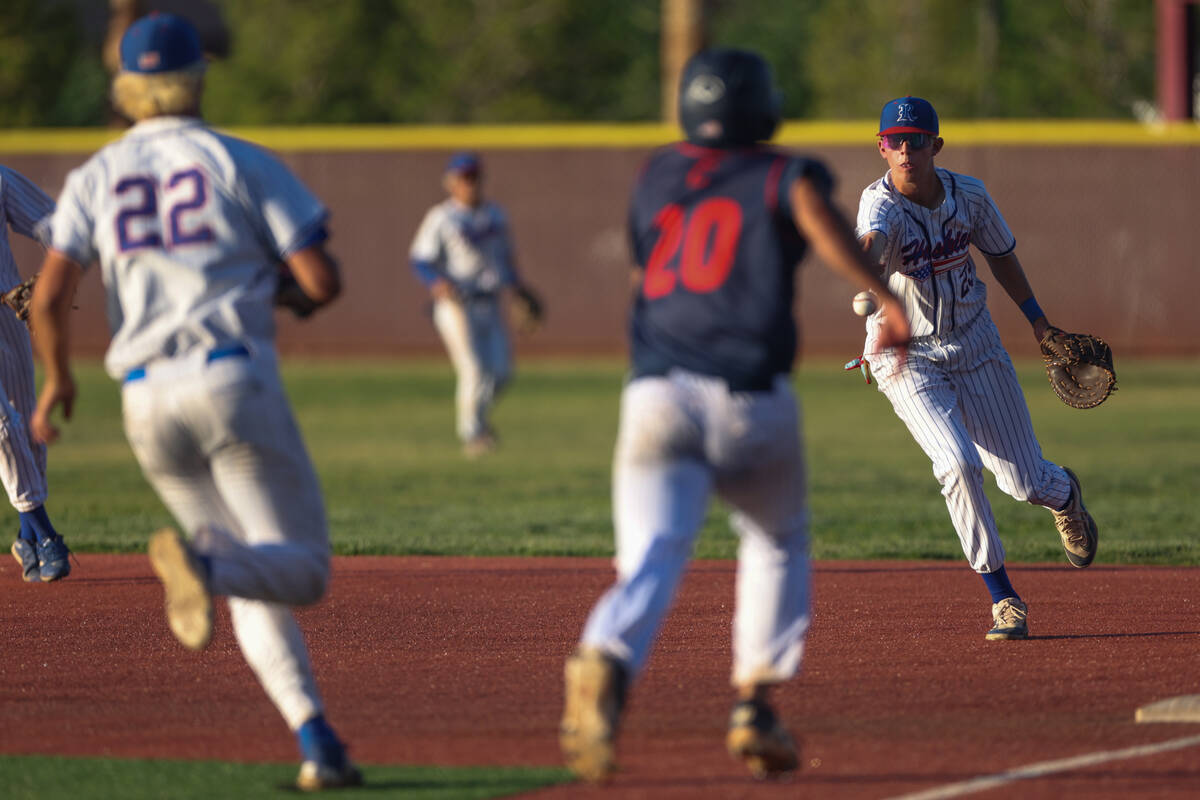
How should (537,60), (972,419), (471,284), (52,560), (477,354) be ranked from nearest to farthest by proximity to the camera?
(972,419) → (52,560) → (477,354) → (471,284) → (537,60)

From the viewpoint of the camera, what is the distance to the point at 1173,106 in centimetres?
2791

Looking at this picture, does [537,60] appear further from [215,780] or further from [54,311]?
[215,780]

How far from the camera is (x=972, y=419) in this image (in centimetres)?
759

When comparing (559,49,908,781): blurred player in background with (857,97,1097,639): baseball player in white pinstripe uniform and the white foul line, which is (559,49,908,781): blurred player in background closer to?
the white foul line

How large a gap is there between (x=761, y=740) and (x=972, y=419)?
9.85ft

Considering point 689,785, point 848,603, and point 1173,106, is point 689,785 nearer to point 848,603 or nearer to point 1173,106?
point 848,603

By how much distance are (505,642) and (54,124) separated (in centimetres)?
3685

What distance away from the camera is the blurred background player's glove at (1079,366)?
7887mm

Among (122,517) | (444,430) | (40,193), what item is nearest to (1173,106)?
(444,430)

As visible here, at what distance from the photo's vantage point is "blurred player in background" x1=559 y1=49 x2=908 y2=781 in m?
4.90

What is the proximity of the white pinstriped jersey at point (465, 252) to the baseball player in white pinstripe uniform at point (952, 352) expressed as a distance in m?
9.88

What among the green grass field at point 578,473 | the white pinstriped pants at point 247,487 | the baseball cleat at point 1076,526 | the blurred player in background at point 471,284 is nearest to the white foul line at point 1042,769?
the white pinstriped pants at point 247,487

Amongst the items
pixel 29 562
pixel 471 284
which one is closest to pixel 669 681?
pixel 29 562

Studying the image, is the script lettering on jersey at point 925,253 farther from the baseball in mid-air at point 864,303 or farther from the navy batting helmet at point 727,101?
the navy batting helmet at point 727,101
